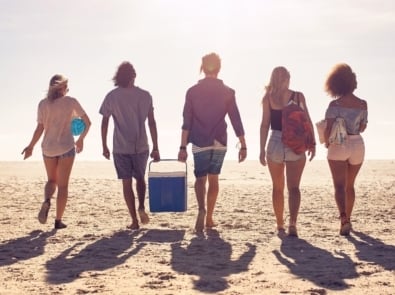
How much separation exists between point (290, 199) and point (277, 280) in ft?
8.37

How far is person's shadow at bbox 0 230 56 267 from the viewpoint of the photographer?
6695mm

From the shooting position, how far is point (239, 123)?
8438mm

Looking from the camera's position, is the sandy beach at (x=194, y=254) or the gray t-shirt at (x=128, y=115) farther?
the gray t-shirt at (x=128, y=115)

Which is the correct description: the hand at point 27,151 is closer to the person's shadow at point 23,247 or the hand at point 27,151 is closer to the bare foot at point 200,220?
the person's shadow at point 23,247

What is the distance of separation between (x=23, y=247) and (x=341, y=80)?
397cm

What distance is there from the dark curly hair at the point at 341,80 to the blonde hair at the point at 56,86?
3.24m

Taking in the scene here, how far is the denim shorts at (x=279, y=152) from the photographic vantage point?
794 centimetres

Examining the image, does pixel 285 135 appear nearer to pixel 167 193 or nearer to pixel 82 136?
pixel 167 193

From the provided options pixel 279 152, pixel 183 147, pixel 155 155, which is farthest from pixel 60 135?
pixel 279 152

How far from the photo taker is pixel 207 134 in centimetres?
830

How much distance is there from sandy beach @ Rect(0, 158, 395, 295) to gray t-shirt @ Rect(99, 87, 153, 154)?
3.42 ft

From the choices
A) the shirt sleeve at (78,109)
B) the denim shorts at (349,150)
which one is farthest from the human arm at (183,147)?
the denim shorts at (349,150)

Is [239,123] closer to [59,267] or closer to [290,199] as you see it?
[290,199]

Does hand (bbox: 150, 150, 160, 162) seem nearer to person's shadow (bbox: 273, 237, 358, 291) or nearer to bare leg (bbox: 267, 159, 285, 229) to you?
bare leg (bbox: 267, 159, 285, 229)
